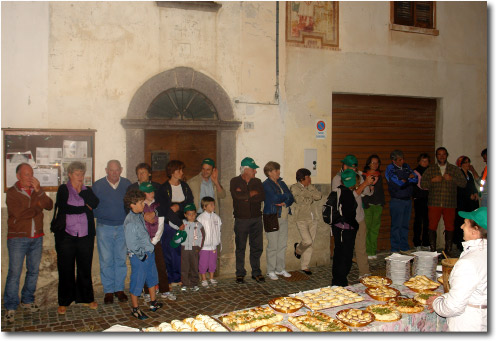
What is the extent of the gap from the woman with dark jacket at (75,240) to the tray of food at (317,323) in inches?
139

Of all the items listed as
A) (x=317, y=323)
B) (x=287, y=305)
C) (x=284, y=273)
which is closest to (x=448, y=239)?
(x=284, y=273)

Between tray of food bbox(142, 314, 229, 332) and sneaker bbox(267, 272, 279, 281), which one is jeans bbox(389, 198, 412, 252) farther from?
tray of food bbox(142, 314, 229, 332)

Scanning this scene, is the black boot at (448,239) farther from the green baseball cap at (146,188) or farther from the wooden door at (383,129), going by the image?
the green baseball cap at (146,188)

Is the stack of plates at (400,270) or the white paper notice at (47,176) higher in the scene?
the white paper notice at (47,176)

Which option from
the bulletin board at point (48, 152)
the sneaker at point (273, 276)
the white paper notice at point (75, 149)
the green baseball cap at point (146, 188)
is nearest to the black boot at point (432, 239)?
the sneaker at point (273, 276)

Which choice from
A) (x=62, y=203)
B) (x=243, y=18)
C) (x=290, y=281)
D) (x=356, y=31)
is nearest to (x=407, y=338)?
(x=290, y=281)

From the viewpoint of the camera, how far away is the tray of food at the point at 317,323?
3723 millimetres

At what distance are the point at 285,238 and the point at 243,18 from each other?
3.84 m

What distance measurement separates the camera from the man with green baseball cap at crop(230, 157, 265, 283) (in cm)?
736

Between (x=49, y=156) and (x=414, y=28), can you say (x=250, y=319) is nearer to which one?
(x=49, y=156)

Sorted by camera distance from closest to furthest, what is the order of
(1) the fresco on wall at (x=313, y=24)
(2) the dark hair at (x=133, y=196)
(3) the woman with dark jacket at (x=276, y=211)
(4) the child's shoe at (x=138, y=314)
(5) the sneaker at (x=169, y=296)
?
1. (2) the dark hair at (x=133, y=196)
2. (4) the child's shoe at (x=138, y=314)
3. (5) the sneaker at (x=169, y=296)
4. (3) the woman with dark jacket at (x=276, y=211)
5. (1) the fresco on wall at (x=313, y=24)

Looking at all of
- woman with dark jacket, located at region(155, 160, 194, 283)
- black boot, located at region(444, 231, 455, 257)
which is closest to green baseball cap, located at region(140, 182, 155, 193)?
woman with dark jacket, located at region(155, 160, 194, 283)

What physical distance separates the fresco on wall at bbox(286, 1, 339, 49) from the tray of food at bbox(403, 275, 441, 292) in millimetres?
4847

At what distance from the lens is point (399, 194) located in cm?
869
